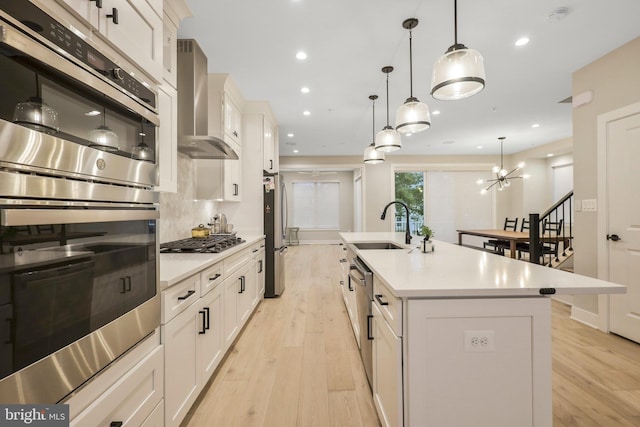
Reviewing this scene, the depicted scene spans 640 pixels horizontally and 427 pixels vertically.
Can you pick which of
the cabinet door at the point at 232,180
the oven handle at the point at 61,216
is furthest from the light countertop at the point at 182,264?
the cabinet door at the point at 232,180

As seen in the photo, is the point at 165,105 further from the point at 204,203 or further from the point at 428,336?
the point at 428,336

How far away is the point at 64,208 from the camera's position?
0.80 meters

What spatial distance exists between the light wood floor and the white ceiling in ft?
9.12

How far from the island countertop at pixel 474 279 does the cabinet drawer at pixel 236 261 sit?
1150 mm

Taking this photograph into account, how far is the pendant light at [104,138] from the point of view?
2.99 ft

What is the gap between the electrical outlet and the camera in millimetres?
1175

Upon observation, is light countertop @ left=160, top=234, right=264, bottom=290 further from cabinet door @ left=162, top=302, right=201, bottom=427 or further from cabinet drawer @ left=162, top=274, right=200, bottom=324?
cabinet door @ left=162, top=302, right=201, bottom=427

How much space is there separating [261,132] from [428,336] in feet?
11.9

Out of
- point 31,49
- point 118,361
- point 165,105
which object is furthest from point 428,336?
point 165,105

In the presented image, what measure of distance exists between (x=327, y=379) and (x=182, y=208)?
2102 millimetres

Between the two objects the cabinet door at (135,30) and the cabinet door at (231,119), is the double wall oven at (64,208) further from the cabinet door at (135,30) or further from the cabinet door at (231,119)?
the cabinet door at (231,119)

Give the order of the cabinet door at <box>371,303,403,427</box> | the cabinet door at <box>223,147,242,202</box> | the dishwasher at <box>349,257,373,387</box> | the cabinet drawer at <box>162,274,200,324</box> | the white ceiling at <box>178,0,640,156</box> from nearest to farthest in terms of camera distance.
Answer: the cabinet door at <box>371,303,403,427</box>, the cabinet drawer at <box>162,274,200,324</box>, the dishwasher at <box>349,257,373,387</box>, the white ceiling at <box>178,0,640,156</box>, the cabinet door at <box>223,147,242,202</box>

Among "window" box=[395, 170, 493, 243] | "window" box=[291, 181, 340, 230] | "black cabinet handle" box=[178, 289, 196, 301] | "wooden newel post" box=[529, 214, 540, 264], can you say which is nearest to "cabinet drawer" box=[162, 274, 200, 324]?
"black cabinet handle" box=[178, 289, 196, 301]

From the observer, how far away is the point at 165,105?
1.90 m
